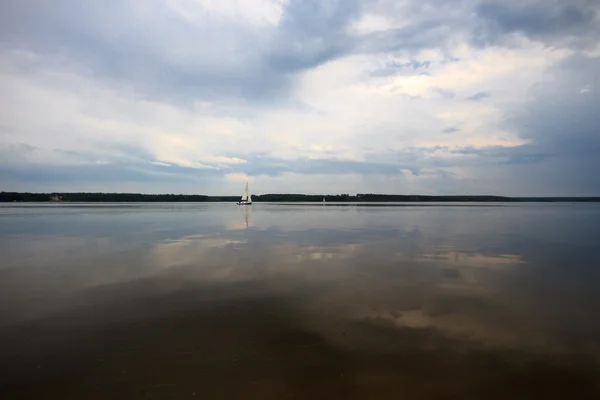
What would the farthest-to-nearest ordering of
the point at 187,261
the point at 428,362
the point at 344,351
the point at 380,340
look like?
the point at 187,261
the point at 380,340
the point at 344,351
the point at 428,362

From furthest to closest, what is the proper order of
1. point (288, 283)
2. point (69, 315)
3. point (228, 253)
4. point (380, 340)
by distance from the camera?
point (228, 253), point (288, 283), point (69, 315), point (380, 340)

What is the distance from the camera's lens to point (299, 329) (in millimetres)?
6805

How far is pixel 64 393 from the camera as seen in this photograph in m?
4.53

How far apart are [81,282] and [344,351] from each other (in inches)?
342

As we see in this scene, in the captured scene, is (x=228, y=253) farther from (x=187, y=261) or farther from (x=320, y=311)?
(x=320, y=311)

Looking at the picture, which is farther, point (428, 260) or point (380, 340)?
point (428, 260)

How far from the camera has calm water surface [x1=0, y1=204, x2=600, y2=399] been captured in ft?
15.8

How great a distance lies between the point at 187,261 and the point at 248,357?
352 inches

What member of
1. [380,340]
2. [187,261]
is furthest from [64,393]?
[187,261]

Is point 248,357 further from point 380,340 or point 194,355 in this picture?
point 380,340

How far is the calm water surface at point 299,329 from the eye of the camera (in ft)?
15.8

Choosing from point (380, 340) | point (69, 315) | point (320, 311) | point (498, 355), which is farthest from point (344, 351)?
point (69, 315)

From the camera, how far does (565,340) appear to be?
641cm

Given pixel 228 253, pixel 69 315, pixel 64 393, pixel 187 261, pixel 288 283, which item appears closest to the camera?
pixel 64 393
